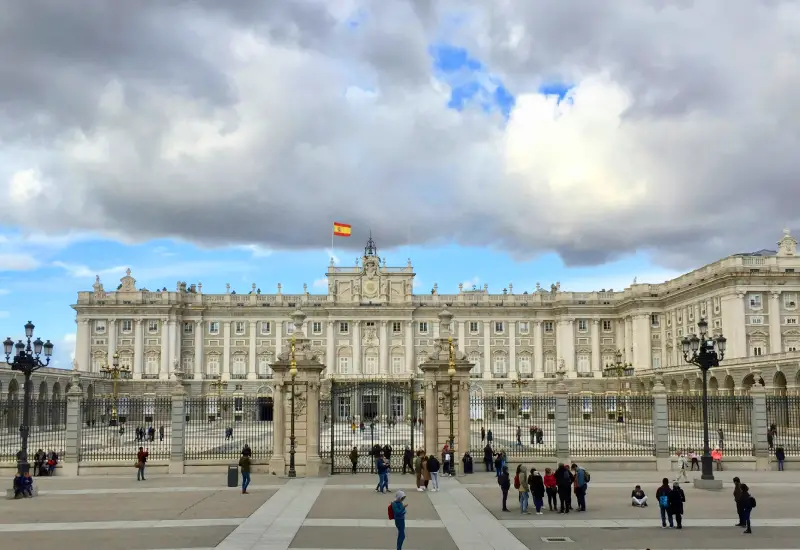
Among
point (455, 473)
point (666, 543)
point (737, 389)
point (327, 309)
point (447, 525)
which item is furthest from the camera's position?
point (327, 309)

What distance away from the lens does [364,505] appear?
79.0ft

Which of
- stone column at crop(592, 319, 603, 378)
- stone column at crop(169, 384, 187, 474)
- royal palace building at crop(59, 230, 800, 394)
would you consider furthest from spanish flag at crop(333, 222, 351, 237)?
stone column at crop(169, 384, 187, 474)

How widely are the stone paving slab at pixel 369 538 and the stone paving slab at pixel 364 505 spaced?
1.94 m

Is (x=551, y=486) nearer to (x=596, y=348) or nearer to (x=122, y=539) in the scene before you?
(x=122, y=539)

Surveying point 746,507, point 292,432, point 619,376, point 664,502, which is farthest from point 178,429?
point 619,376

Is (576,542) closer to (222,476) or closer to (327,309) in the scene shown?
(222,476)

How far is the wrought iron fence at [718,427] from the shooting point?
36.6 metres

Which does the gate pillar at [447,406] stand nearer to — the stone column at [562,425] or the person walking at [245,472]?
the stone column at [562,425]

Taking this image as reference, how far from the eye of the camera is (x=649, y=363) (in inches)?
4043

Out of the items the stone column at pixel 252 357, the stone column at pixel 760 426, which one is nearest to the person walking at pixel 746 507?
the stone column at pixel 760 426

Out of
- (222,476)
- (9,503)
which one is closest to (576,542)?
(9,503)

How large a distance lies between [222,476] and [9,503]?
9.19 meters

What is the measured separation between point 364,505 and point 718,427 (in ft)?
113

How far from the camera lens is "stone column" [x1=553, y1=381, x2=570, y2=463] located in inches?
1303
